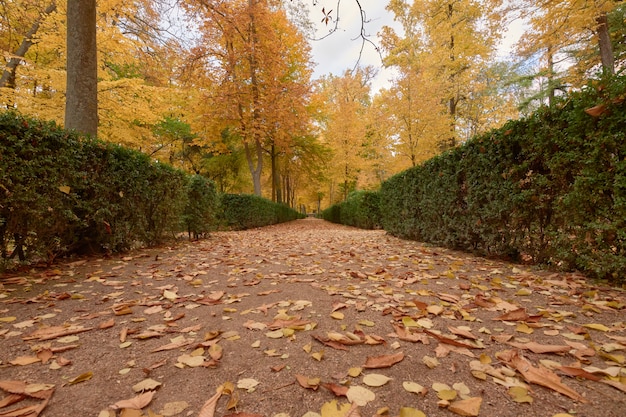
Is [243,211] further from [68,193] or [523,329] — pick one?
A: [523,329]

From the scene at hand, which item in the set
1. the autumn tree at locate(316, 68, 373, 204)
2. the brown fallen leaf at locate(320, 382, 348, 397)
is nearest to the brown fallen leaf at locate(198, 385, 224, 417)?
the brown fallen leaf at locate(320, 382, 348, 397)

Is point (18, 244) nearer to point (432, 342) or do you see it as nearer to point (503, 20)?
point (432, 342)

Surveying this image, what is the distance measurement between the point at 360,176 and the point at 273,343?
1973 cm

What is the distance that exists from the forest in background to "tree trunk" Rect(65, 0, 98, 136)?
2.59 meters

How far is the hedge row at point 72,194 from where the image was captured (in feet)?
9.95

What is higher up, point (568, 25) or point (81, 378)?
point (568, 25)

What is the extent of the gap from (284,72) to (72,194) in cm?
1242

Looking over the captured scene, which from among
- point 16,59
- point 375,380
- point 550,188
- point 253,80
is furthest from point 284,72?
point 375,380

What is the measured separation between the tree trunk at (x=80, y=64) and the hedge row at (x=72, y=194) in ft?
3.80

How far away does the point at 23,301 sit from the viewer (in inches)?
97.4

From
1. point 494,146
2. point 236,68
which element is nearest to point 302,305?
point 494,146

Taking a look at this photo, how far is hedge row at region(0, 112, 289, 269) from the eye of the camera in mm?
3033

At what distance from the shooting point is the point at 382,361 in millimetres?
1566

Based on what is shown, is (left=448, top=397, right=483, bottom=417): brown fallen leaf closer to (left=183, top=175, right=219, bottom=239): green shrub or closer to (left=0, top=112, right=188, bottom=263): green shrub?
(left=0, top=112, right=188, bottom=263): green shrub
